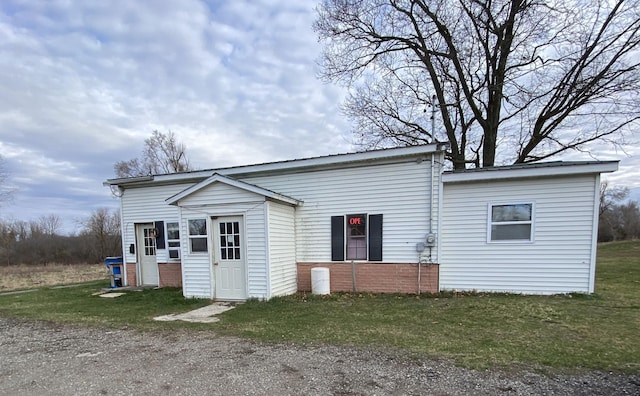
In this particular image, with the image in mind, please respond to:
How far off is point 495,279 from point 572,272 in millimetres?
1606

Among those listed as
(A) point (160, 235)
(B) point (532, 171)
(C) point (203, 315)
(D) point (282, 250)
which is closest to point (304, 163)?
(D) point (282, 250)

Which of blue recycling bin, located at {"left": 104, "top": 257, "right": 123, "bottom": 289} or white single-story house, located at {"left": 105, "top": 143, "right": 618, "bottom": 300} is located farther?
blue recycling bin, located at {"left": 104, "top": 257, "right": 123, "bottom": 289}

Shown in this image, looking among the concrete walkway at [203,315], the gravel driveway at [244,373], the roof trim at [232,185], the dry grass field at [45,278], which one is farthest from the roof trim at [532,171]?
the dry grass field at [45,278]

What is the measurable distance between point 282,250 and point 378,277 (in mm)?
2623

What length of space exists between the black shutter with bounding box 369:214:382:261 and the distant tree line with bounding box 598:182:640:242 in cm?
4345

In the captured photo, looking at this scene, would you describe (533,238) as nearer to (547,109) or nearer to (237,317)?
(237,317)

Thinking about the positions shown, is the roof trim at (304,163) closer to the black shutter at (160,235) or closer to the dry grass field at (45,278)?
the black shutter at (160,235)

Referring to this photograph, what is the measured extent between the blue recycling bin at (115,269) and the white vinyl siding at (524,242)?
10.7 m

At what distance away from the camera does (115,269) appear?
10992 mm

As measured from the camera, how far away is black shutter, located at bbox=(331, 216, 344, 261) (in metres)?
8.52

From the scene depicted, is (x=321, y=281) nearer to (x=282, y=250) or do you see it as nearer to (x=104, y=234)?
(x=282, y=250)

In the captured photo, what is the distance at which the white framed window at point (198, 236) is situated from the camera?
320 inches

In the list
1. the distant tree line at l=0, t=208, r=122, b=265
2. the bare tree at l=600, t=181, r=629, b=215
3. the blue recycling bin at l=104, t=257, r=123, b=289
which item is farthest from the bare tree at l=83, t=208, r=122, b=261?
the bare tree at l=600, t=181, r=629, b=215

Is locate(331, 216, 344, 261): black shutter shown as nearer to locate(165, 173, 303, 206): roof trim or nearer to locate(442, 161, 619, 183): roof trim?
locate(165, 173, 303, 206): roof trim
